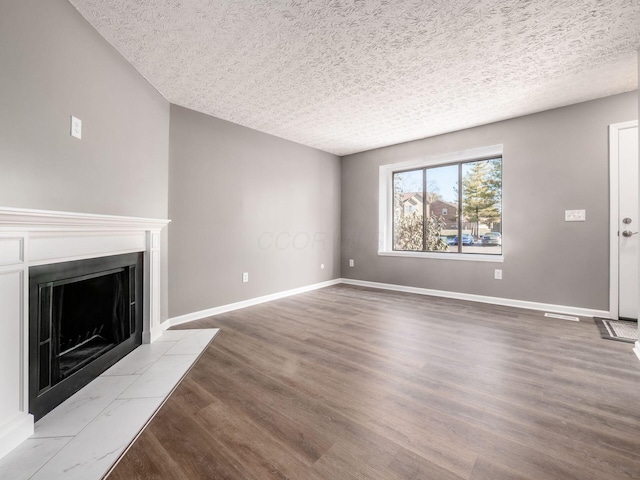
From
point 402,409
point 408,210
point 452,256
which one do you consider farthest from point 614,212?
point 402,409

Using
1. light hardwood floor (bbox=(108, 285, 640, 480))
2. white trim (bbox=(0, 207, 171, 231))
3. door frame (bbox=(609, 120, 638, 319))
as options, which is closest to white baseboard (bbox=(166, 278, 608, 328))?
door frame (bbox=(609, 120, 638, 319))

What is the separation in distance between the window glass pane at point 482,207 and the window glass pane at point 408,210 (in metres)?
0.69

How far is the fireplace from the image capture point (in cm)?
143

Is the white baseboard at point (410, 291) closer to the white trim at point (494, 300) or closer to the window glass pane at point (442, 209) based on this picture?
the white trim at point (494, 300)

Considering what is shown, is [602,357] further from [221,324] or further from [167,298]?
[167,298]

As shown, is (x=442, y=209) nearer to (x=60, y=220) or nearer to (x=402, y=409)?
(x=402, y=409)

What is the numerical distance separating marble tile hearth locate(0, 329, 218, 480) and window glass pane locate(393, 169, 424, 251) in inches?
146

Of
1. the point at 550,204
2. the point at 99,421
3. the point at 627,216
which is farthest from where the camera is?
the point at 550,204

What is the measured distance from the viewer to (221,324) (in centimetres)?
297

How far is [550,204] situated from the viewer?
3.29 meters

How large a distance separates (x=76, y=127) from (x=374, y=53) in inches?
83.1

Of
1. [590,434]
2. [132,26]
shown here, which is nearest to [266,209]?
[132,26]

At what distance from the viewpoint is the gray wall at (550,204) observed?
9.88 feet

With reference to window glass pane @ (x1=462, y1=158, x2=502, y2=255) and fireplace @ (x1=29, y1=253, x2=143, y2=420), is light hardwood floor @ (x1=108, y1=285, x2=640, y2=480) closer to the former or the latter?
fireplace @ (x1=29, y1=253, x2=143, y2=420)
